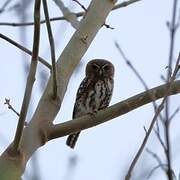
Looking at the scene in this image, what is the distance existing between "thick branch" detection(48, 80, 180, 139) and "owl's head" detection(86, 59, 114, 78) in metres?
3.16

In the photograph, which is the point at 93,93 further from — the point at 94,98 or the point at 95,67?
the point at 95,67

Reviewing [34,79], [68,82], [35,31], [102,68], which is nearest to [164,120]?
[34,79]

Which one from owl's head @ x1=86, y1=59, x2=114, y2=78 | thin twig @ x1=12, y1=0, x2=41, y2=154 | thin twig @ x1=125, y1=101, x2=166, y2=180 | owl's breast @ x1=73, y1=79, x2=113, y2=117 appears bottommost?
thin twig @ x1=125, y1=101, x2=166, y2=180

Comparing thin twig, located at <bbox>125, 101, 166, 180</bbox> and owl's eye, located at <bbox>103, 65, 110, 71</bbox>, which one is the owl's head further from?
thin twig, located at <bbox>125, 101, 166, 180</bbox>

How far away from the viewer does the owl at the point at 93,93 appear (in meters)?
6.26

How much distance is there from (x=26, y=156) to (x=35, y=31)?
2.16 feet

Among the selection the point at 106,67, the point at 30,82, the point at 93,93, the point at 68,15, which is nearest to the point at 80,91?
the point at 93,93

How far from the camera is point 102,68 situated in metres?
7.05

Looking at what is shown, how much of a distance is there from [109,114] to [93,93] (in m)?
2.72

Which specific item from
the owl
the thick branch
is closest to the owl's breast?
the owl

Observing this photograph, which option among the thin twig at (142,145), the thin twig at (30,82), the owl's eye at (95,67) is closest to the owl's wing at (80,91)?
the owl's eye at (95,67)

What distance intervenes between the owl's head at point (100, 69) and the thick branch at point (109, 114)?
3.16 meters

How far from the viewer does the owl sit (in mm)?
6258

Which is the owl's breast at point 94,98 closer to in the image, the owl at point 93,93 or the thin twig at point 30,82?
the owl at point 93,93
